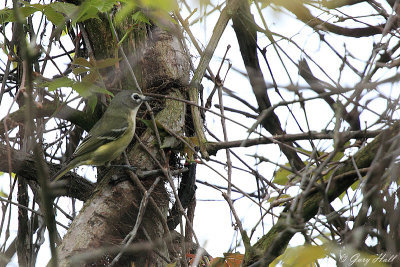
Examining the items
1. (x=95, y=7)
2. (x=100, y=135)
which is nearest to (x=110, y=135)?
(x=100, y=135)

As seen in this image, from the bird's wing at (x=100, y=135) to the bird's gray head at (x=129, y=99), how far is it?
9.8 inches

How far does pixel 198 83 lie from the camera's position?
3850 mm

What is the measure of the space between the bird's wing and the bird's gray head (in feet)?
0.82

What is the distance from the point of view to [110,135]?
4680 mm

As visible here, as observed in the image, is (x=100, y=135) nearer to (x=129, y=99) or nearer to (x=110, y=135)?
(x=110, y=135)

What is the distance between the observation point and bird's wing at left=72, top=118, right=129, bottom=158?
4234mm

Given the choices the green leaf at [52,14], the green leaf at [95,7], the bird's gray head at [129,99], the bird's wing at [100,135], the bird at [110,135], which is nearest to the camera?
the green leaf at [95,7]

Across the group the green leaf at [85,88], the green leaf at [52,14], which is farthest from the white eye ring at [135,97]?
the green leaf at [52,14]

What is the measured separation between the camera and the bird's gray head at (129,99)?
387cm

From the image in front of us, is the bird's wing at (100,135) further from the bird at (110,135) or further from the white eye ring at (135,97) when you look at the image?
the white eye ring at (135,97)

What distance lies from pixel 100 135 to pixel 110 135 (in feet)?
0.56

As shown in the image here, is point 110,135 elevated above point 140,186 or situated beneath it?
elevated above

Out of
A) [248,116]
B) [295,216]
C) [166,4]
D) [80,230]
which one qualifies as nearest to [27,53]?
[166,4]

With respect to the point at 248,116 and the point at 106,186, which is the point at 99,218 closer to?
the point at 106,186
